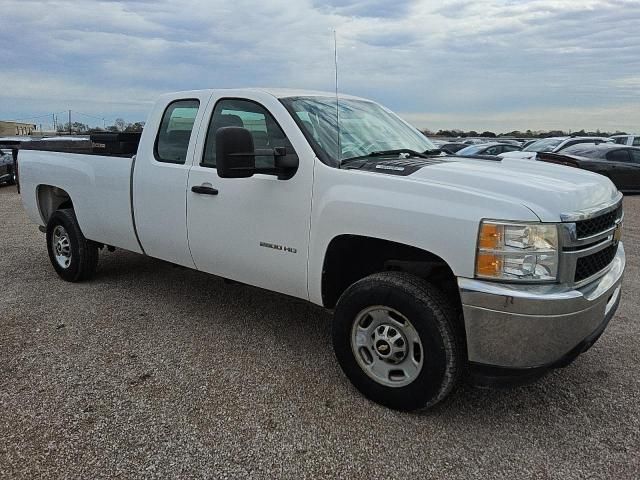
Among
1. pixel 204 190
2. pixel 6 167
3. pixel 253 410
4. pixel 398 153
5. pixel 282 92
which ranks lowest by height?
pixel 253 410

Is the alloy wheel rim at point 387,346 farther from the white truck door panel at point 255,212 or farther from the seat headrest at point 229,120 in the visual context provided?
the seat headrest at point 229,120

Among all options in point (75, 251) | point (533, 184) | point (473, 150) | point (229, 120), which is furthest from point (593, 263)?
point (473, 150)

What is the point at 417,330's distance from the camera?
121 inches

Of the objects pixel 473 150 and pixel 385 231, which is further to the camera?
pixel 473 150

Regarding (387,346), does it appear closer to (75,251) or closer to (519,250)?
(519,250)

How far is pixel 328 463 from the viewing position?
9.22 feet

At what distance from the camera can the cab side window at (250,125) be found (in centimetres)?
385

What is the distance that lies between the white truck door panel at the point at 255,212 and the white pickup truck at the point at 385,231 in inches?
0.4

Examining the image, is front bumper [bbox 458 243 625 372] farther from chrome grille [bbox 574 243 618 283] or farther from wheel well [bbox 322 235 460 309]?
wheel well [bbox 322 235 460 309]

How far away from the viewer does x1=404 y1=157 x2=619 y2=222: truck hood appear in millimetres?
2855

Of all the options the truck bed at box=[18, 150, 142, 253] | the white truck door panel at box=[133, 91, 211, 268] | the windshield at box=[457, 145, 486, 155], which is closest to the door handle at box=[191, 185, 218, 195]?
the white truck door panel at box=[133, 91, 211, 268]

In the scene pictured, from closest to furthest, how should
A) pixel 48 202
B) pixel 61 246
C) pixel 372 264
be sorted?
pixel 372 264 < pixel 61 246 < pixel 48 202

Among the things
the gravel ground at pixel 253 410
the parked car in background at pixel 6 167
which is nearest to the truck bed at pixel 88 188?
the gravel ground at pixel 253 410

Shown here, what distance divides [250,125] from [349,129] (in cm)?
73
